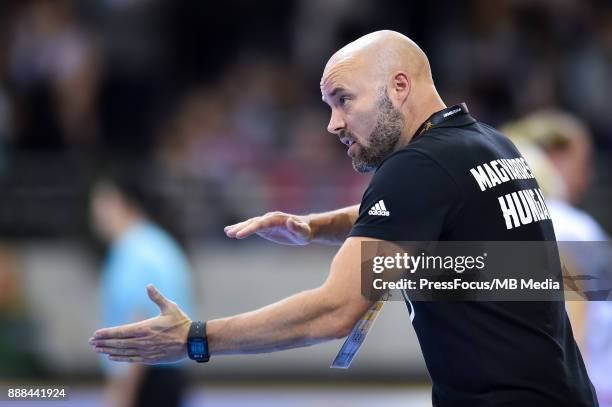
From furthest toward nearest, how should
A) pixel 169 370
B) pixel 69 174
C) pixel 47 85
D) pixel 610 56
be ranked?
pixel 610 56 < pixel 47 85 < pixel 69 174 < pixel 169 370

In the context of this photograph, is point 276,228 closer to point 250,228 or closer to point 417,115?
point 250,228

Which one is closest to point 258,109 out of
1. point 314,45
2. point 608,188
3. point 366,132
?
point 314,45

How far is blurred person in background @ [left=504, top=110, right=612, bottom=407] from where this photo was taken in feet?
18.4

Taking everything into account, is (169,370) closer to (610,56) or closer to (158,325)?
(158,325)

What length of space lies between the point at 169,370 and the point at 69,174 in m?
4.79

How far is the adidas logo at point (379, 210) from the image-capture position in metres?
3.77

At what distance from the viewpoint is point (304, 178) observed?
466 inches

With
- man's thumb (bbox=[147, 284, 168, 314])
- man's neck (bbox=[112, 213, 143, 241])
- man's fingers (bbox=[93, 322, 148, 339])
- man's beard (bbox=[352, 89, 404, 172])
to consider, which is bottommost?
man's fingers (bbox=[93, 322, 148, 339])

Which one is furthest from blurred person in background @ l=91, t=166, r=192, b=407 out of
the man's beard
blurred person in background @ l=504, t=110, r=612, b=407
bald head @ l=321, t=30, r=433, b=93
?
bald head @ l=321, t=30, r=433, b=93

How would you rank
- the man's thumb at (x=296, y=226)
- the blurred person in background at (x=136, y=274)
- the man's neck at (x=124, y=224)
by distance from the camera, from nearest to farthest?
the man's thumb at (x=296, y=226)
the blurred person in background at (x=136, y=274)
the man's neck at (x=124, y=224)

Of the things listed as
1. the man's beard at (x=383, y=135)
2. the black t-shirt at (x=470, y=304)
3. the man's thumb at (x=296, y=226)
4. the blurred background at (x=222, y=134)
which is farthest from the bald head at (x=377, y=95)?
the blurred background at (x=222, y=134)

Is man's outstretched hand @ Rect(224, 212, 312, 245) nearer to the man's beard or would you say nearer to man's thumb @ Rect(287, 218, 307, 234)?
man's thumb @ Rect(287, 218, 307, 234)

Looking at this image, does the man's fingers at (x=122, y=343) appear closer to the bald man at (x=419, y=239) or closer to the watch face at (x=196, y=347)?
the bald man at (x=419, y=239)

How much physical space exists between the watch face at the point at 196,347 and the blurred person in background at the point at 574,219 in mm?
2112
